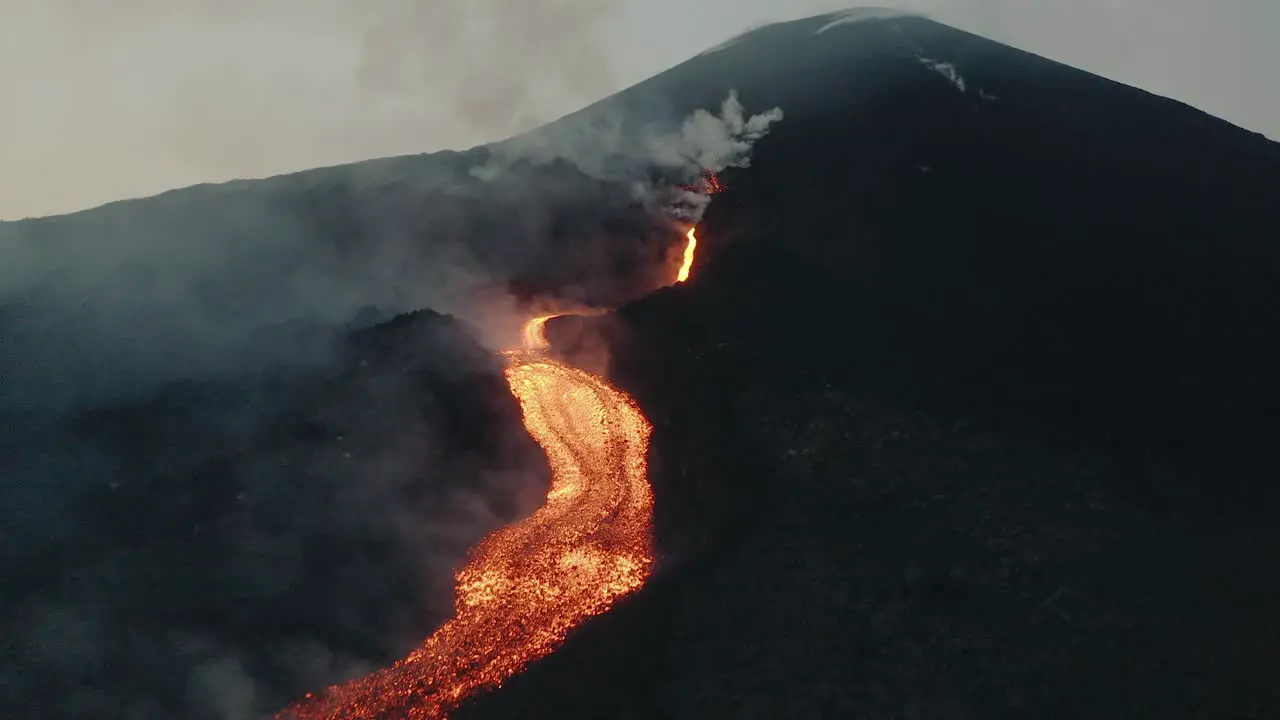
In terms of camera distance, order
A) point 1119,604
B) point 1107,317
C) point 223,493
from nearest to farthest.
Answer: point 1119,604 → point 223,493 → point 1107,317

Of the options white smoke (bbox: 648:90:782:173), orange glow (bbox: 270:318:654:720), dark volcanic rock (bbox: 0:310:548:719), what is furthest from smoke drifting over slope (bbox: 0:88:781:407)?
orange glow (bbox: 270:318:654:720)

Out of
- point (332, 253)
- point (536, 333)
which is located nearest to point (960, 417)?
point (536, 333)

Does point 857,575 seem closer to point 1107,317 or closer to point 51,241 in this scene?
point 1107,317

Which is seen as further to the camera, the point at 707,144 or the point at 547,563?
the point at 707,144

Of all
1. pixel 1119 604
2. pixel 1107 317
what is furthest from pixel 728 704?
pixel 1107 317

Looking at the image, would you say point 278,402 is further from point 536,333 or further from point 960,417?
point 960,417

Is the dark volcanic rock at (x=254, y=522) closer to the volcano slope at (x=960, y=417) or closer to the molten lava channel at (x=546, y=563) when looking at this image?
the molten lava channel at (x=546, y=563)

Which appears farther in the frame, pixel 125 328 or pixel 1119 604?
pixel 125 328
